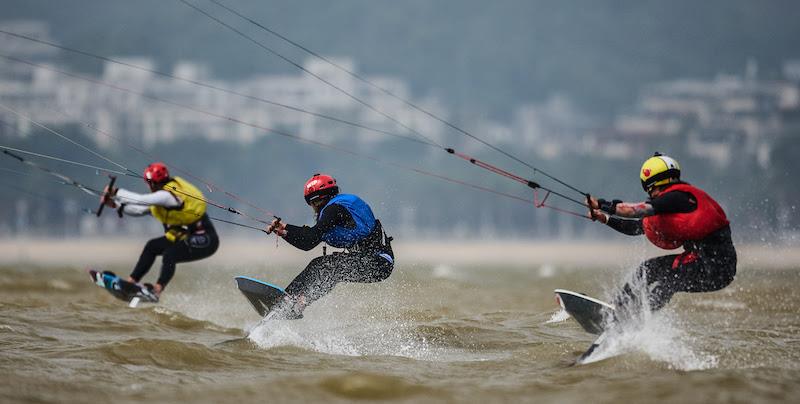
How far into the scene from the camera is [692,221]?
9.84m

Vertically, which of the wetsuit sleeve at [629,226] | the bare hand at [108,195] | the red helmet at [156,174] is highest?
the red helmet at [156,174]

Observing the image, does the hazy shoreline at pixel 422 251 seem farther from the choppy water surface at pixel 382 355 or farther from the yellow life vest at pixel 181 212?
the yellow life vest at pixel 181 212

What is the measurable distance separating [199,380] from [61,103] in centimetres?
17994

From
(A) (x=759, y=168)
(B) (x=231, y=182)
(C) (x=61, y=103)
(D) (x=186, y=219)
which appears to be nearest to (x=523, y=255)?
(A) (x=759, y=168)

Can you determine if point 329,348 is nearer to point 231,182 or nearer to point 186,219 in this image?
point 186,219

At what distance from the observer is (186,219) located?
1314 centimetres

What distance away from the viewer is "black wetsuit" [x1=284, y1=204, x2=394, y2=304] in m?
11.4

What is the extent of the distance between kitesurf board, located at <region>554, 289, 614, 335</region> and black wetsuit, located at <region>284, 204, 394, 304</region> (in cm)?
233

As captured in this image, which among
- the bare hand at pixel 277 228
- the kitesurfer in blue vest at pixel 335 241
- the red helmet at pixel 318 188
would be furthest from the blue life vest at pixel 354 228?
the bare hand at pixel 277 228

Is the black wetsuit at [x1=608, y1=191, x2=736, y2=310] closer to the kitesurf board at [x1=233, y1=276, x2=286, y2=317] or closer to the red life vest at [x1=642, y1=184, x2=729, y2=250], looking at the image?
the red life vest at [x1=642, y1=184, x2=729, y2=250]

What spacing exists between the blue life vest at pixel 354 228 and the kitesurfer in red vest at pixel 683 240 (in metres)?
2.72

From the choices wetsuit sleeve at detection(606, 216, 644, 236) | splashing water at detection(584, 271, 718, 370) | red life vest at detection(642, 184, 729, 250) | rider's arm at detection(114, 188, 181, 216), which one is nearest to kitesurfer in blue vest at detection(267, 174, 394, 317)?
rider's arm at detection(114, 188, 181, 216)

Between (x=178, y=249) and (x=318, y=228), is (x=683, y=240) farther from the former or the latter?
(x=178, y=249)

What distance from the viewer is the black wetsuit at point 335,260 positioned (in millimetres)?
11398
